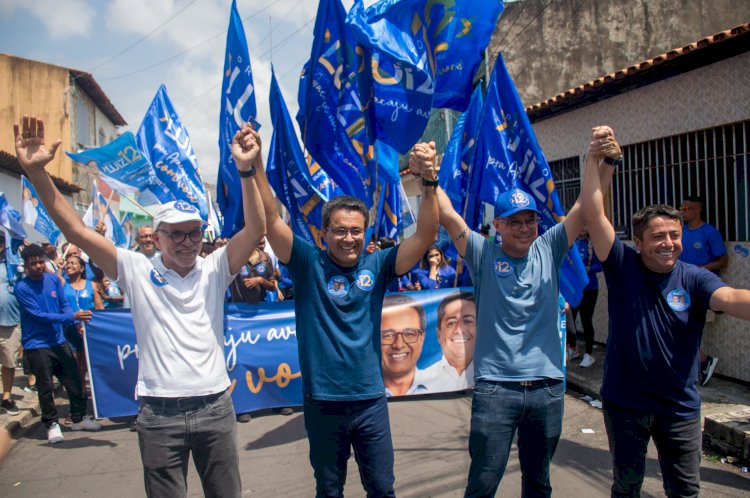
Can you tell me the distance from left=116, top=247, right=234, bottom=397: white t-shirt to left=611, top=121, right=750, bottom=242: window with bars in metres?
6.34

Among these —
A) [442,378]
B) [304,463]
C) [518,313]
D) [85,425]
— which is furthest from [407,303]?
[85,425]

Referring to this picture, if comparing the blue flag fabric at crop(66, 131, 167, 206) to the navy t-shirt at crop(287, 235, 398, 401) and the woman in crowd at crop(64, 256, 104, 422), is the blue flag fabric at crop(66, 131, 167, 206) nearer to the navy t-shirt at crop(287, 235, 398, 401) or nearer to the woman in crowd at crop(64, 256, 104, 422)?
the woman in crowd at crop(64, 256, 104, 422)

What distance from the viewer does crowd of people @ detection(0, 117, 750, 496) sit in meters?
2.84

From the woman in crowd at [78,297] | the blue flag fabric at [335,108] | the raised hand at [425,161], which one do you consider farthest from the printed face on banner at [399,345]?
the raised hand at [425,161]

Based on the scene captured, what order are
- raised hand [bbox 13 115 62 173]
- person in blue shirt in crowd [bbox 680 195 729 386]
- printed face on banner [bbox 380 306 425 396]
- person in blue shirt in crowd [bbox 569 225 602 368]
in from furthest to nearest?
1. person in blue shirt in crowd [bbox 569 225 602 368]
2. person in blue shirt in crowd [bbox 680 195 729 386]
3. printed face on banner [bbox 380 306 425 396]
4. raised hand [bbox 13 115 62 173]

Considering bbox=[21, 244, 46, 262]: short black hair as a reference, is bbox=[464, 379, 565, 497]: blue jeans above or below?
below

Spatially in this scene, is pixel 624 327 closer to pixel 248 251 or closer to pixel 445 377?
pixel 248 251

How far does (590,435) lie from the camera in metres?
5.39

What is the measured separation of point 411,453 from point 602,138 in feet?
10.4

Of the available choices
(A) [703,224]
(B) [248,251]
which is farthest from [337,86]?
(A) [703,224]

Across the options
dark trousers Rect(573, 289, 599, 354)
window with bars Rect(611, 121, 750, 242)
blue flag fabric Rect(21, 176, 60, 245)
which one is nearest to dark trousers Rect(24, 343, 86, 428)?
blue flag fabric Rect(21, 176, 60, 245)

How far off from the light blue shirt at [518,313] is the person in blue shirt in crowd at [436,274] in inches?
157

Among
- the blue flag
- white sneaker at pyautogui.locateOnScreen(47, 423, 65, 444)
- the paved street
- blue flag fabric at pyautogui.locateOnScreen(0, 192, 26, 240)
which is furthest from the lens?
blue flag fabric at pyautogui.locateOnScreen(0, 192, 26, 240)

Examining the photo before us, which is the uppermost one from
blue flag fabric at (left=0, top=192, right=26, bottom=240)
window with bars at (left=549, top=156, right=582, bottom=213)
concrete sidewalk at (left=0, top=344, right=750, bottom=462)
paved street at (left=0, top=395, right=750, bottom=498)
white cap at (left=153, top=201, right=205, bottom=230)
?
window with bars at (left=549, top=156, right=582, bottom=213)
